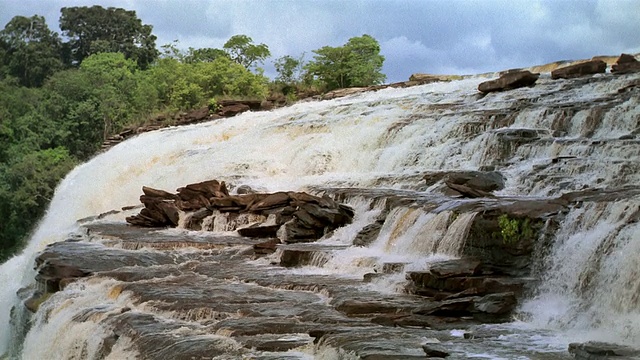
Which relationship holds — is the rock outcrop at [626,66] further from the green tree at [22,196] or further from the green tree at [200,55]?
the green tree at [200,55]

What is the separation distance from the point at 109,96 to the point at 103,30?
94.5 feet

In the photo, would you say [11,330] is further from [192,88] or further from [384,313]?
[192,88]

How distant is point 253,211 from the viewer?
51.3 ft

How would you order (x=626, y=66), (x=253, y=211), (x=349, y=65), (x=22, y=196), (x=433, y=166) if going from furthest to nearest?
1. (x=349, y=65)
2. (x=22, y=196)
3. (x=626, y=66)
4. (x=433, y=166)
5. (x=253, y=211)

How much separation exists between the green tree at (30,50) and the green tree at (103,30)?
63.7 inches

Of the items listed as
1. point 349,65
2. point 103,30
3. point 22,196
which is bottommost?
point 22,196

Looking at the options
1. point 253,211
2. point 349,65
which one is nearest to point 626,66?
point 253,211

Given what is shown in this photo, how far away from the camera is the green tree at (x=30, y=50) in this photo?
65000 mm

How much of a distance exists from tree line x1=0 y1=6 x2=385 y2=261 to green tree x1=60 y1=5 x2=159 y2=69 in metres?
12.7

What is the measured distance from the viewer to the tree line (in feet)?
118

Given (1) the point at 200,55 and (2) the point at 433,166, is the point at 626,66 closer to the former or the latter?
(2) the point at 433,166

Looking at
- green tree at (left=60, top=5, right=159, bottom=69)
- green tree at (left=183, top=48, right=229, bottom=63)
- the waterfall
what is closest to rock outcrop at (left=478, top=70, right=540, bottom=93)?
the waterfall

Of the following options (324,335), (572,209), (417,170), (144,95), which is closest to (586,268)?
(572,209)

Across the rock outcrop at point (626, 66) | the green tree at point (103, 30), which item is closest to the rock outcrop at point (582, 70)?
the rock outcrop at point (626, 66)
